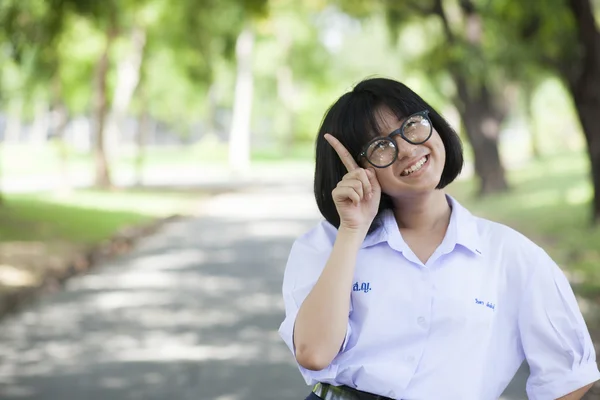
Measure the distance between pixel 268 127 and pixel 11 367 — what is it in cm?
8982

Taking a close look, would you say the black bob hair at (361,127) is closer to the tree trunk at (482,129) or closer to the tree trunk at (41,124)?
the tree trunk at (482,129)

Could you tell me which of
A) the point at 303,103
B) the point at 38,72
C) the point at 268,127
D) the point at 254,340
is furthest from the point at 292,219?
the point at 268,127

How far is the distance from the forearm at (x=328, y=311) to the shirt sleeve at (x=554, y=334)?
471 mm

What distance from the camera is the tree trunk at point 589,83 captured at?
1408 centimetres

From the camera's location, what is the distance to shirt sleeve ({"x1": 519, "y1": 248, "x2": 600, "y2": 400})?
2.59m

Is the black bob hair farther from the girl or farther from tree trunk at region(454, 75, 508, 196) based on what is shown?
tree trunk at region(454, 75, 508, 196)

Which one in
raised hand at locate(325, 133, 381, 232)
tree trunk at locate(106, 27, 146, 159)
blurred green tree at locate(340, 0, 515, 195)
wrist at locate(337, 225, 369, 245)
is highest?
tree trunk at locate(106, 27, 146, 159)

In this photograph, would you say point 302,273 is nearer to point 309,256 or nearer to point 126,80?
point 309,256

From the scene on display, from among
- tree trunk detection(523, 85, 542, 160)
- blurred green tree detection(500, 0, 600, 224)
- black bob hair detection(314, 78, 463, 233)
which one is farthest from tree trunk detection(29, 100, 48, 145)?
black bob hair detection(314, 78, 463, 233)

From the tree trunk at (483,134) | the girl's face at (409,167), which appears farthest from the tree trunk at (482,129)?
the girl's face at (409,167)

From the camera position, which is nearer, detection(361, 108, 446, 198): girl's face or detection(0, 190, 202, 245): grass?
detection(361, 108, 446, 198): girl's face

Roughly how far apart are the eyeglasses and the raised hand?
4 cm

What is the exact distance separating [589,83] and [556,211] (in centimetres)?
533

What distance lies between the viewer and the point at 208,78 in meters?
28.8
